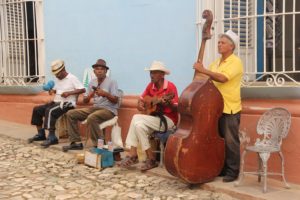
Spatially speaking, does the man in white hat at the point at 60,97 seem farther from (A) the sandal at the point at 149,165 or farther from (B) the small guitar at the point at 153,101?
(A) the sandal at the point at 149,165

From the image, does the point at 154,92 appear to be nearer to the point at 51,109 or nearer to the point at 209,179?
the point at 209,179

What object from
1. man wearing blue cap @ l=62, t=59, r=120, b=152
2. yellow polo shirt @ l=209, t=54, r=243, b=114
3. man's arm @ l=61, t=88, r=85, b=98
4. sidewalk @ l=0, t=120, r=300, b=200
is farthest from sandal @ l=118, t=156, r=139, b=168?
man's arm @ l=61, t=88, r=85, b=98

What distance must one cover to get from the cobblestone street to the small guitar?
0.73 m

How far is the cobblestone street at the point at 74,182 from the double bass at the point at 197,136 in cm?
23

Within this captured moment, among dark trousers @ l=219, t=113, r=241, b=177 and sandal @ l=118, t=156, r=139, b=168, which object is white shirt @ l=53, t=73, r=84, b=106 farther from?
dark trousers @ l=219, t=113, r=241, b=177

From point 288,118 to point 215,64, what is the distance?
93cm

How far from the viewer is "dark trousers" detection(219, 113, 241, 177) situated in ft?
15.4

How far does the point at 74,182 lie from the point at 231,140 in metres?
1.74

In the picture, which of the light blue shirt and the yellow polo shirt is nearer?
the yellow polo shirt

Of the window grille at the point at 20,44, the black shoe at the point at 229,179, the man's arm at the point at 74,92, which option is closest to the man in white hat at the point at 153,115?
the black shoe at the point at 229,179

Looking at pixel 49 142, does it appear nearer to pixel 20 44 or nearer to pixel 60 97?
pixel 60 97

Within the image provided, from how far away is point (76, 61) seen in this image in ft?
24.2

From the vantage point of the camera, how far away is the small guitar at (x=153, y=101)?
17.2 ft

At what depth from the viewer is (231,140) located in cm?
470
